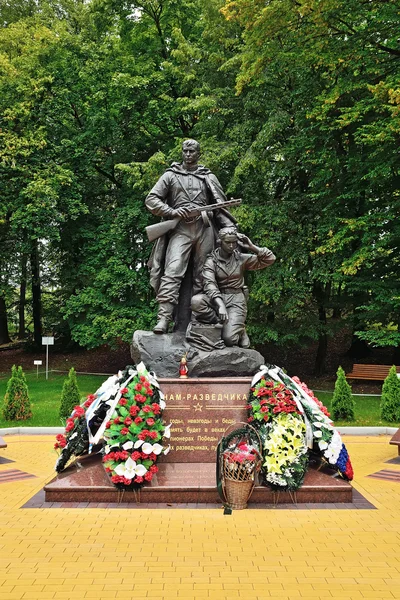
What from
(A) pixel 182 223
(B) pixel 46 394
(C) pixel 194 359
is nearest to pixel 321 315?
(B) pixel 46 394

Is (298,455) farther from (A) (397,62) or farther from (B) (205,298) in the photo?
(A) (397,62)

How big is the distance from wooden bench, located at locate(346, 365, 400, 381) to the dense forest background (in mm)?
1272

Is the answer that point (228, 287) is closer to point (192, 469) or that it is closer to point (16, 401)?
point (192, 469)

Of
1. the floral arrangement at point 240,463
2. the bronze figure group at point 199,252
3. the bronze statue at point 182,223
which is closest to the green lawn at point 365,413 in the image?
the bronze figure group at point 199,252

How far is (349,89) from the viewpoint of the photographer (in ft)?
45.9

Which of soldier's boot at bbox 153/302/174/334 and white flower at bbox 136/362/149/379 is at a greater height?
soldier's boot at bbox 153/302/174/334

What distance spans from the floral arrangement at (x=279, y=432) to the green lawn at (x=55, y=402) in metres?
5.19

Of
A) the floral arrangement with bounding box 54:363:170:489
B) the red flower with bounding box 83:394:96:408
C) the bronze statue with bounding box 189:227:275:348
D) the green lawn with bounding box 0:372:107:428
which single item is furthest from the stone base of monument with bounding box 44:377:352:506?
the green lawn with bounding box 0:372:107:428

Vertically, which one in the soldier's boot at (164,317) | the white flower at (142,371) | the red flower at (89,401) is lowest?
the red flower at (89,401)

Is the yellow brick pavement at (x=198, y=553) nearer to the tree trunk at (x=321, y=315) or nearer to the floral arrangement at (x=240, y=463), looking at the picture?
the floral arrangement at (x=240, y=463)

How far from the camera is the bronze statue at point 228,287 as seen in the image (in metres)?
8.55

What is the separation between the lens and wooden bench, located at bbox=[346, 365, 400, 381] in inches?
683

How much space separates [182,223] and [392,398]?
20.8 feet

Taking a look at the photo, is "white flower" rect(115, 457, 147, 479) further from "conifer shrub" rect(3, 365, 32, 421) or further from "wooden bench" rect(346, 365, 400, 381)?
"wooden bench" rect(346, 365, 400, 381)
